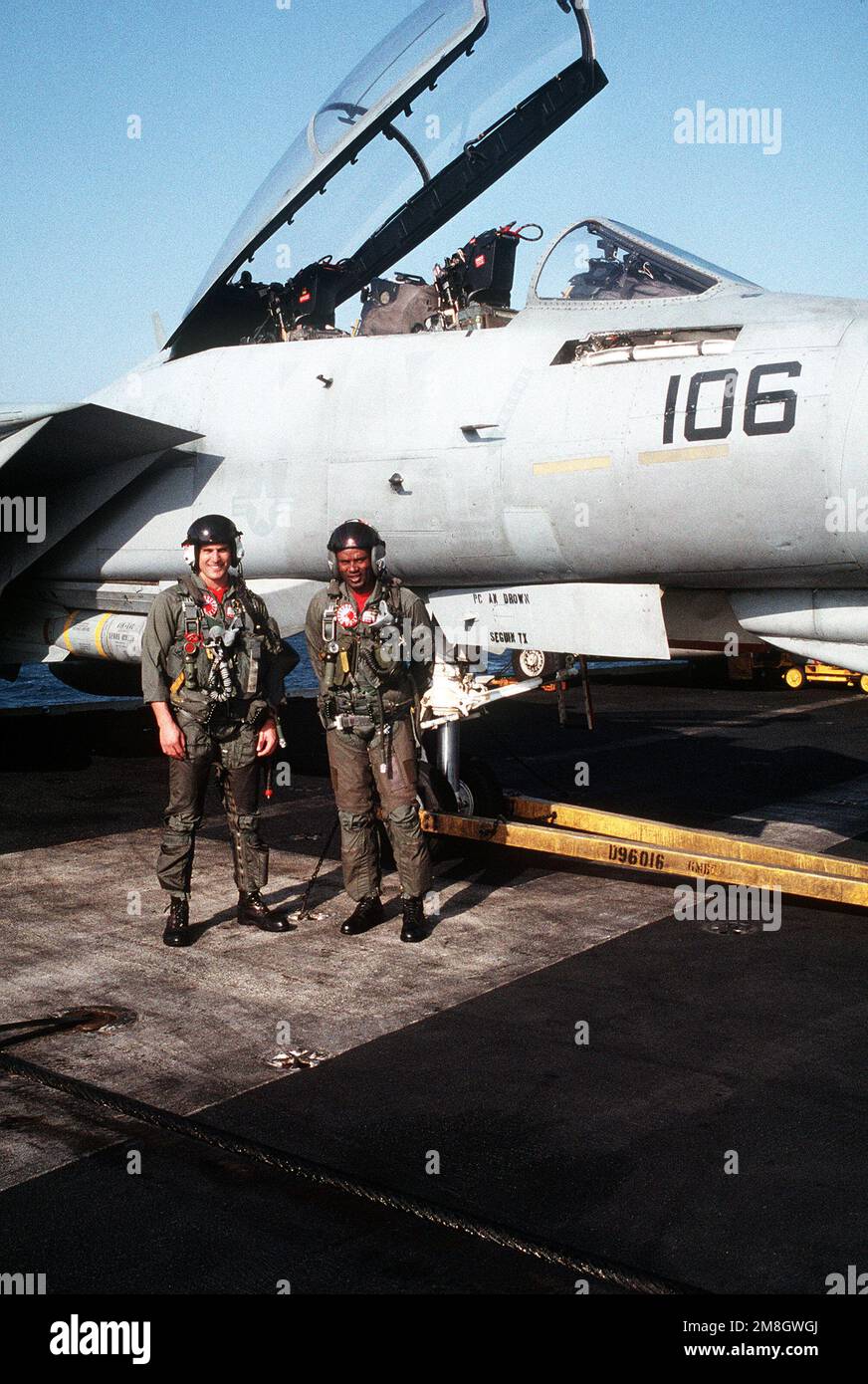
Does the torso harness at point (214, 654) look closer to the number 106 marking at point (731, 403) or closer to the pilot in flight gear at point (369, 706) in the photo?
the pilot in flight gear at point (369, 706)

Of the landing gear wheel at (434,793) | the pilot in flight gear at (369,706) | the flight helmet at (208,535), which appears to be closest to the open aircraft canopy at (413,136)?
the flight helmet at (208,535)

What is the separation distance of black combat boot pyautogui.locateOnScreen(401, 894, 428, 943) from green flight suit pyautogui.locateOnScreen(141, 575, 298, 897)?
2.68ft

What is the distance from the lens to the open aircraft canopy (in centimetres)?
722

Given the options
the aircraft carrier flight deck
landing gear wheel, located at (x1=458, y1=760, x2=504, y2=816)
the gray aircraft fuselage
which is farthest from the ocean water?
the aircraft carrier flight deck

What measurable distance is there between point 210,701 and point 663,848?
2523mm

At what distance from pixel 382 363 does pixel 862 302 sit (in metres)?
2.75

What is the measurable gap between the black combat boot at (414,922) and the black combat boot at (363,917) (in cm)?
21

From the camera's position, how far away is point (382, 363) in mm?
6988

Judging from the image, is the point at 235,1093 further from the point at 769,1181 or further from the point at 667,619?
the point at 667,619

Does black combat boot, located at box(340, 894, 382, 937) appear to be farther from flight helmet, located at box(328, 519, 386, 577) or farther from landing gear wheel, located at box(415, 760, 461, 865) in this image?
flight helmet, located at box(328, 519, 386, 577)

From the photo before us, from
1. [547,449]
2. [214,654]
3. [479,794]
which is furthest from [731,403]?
[479,794]

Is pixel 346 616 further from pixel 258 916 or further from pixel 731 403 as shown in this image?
pixel 731 403

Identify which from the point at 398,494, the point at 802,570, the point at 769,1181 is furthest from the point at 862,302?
the point at 769,1181

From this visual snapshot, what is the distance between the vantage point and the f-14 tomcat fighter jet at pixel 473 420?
5453mm
